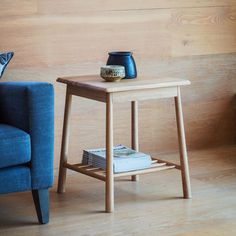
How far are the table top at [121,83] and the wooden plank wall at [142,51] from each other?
0.38 metres

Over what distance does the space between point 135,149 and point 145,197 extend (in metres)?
0.30

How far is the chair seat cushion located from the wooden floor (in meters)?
0.28

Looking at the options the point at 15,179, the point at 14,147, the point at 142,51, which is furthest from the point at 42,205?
the point at 142,51

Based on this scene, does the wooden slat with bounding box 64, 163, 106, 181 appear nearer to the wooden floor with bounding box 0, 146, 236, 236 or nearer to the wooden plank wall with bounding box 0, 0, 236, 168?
the wooden floor with bounding box 0, 146, 236, 236

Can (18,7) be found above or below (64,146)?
above

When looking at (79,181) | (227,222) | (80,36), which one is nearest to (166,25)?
(80,36)

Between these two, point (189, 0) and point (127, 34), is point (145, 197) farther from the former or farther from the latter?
point (189, 0)

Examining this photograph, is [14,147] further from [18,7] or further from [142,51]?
[142,51]

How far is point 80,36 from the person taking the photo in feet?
11.0

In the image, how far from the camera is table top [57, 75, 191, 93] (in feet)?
8.82

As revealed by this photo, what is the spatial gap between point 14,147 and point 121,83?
571 mm

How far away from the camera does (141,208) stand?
110 inches

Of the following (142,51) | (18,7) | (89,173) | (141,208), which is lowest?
(141,208)

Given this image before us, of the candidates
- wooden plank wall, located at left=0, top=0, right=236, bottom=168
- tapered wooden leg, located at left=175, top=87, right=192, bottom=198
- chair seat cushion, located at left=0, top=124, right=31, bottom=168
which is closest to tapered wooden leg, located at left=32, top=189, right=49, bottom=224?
chair seat cushion, located at left=0, top=124, right=31, bottom=168
